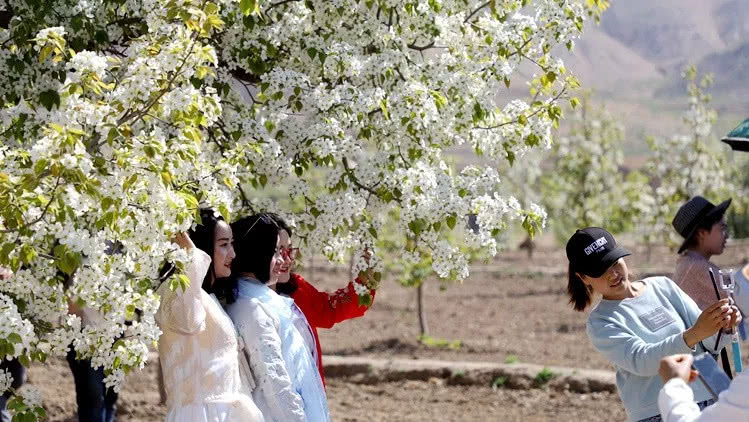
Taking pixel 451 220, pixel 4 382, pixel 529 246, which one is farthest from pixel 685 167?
pixel 4 382

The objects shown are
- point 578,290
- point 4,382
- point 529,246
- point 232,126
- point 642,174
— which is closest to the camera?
point 4,382

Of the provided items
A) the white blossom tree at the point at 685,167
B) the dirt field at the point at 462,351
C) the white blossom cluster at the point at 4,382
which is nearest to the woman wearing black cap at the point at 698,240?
the dirt field at the point at 462,351

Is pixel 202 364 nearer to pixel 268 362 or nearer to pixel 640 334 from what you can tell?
pixel 268 362

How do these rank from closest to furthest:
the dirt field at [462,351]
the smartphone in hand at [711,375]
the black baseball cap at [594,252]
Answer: the smartphone in hand at [711,375], the black baseball cap at [594,252], the dirt field at [462,351]

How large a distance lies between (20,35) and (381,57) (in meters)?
1.63

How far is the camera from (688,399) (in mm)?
3012

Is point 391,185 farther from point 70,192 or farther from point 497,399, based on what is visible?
point 497,399

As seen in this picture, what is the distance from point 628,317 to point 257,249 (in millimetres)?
Answer: 1552

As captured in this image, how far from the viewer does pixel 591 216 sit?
19.1m

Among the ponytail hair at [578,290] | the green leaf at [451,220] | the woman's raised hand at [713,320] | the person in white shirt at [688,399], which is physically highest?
the green leaf at [451,220]

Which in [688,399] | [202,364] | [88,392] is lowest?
[88,392]

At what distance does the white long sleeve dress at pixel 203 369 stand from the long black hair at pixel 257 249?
333 millimetres

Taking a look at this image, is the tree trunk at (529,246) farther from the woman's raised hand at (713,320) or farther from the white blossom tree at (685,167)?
the woman's raised hand at (713,320)

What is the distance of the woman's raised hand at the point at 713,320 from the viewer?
151 inches
